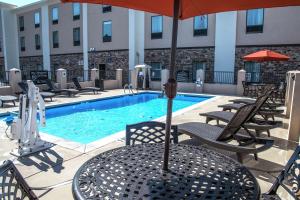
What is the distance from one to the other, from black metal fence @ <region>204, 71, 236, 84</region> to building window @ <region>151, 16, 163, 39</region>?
5.33 metres

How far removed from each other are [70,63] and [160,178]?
25.3 meters

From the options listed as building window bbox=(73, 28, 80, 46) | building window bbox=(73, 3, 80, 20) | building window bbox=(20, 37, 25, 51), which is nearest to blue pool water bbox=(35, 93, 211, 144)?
building window bbox=(73, 28, 80, 46)

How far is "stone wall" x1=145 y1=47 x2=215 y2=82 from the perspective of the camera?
58.8ft

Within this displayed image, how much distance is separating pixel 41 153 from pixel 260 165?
12.4 ft

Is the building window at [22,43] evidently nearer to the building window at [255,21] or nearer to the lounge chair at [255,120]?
the building window at [255,21]

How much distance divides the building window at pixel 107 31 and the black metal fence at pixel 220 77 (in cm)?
999

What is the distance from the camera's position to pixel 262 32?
15945 millimetres

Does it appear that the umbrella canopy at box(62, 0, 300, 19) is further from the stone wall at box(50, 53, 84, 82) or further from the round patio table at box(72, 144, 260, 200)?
the stone wall at box(50, 53, 84, 82)

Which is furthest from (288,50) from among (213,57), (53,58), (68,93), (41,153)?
(53,58)

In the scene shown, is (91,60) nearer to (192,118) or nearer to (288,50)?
(288,50)

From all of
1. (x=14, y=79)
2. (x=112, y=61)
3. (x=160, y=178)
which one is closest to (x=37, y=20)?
(x=112, y=61)

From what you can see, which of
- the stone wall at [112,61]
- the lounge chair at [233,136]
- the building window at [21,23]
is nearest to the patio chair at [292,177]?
the lounge chair at [233,136]

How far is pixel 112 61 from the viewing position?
2244cm

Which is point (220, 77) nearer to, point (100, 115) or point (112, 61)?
point (112, 61)
